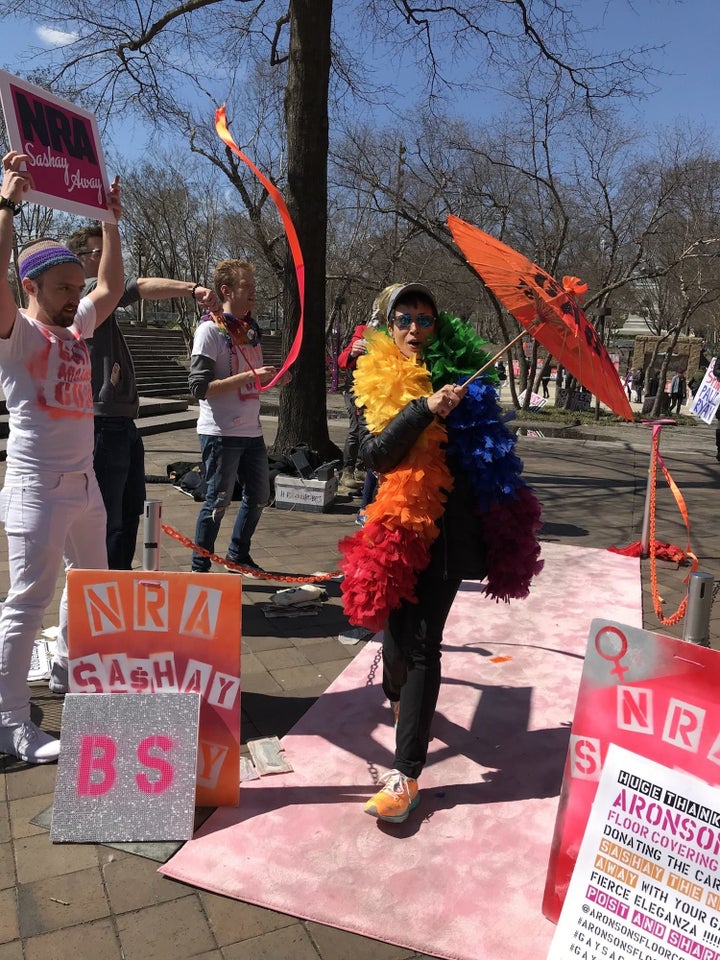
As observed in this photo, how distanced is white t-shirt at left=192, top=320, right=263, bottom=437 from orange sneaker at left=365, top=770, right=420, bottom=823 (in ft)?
8.02

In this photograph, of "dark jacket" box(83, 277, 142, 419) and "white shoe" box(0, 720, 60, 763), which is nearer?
"white shoe" box(0, 720, 60, 763)

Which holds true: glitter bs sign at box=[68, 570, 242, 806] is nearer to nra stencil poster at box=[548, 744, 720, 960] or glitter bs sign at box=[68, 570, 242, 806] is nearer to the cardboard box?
nra stencil poster at box=[548, 744, 720, 960]

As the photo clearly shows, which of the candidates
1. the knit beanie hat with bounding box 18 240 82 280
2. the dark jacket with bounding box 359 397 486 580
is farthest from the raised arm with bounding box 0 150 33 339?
the dark jacket with bounding box 359 397 486 580

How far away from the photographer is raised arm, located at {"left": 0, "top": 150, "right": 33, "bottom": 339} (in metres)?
2.45

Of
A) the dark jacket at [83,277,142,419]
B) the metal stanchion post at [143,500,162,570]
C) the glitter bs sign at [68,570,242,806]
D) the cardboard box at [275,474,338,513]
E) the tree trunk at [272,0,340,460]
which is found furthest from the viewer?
the tree trunk at [272,0,340,460]

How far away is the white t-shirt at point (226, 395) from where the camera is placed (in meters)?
4.36

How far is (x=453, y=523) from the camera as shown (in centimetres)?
264

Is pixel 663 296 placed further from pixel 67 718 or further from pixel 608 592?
pixel 67 718

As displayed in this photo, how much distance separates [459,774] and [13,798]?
1.62 metres

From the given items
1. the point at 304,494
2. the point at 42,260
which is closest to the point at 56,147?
the point at 42,260

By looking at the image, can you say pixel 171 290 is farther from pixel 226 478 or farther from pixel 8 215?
pixel 226 478

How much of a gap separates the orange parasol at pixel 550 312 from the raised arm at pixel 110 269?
1.49 metres

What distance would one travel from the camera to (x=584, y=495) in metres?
8.93

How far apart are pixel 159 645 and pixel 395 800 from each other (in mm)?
952
